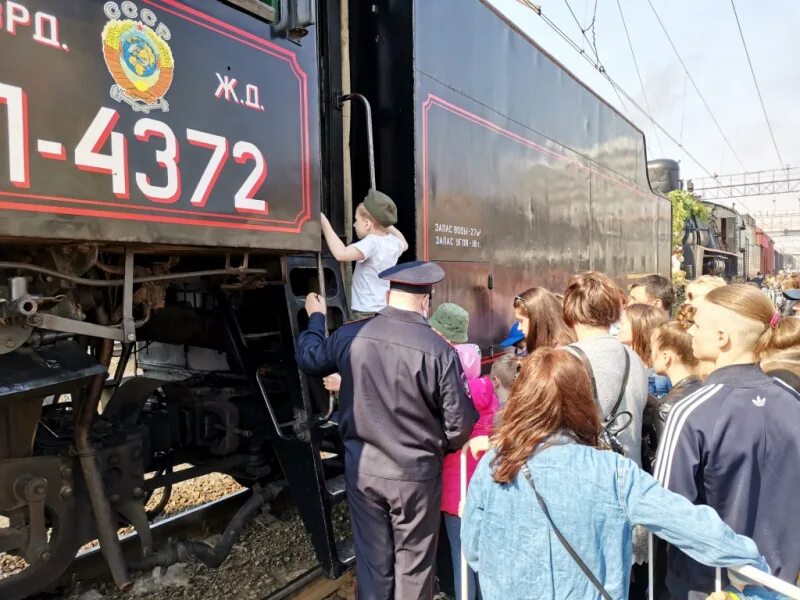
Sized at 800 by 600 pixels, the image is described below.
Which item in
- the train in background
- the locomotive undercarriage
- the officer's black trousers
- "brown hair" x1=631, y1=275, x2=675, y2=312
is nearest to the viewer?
the locomotive undercarriage

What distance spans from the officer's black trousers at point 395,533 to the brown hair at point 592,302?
2.73ft

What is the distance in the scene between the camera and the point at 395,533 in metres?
2.22

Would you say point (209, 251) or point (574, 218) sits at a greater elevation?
point (574, 218)

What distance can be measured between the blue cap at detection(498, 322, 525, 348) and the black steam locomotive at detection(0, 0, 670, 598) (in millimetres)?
108

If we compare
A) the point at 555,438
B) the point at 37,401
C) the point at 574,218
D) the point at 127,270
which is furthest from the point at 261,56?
the point at 574,218

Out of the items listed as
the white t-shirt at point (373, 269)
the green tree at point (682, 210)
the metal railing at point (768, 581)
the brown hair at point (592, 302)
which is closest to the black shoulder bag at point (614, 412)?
the brown hair at point (592, 302)

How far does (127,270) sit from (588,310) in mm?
1645

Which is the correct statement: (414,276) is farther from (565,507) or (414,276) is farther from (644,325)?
(644,325)

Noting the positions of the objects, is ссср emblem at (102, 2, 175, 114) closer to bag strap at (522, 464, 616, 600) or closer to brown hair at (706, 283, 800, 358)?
bag strap at (522, 464, 616, 600)

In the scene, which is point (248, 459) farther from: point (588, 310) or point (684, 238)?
point (684, 238)

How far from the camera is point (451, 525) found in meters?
2.45

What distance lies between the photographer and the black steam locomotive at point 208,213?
5.68 feet

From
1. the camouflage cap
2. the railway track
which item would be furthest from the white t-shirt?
the railway track

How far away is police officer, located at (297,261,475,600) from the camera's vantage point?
7.05ft
